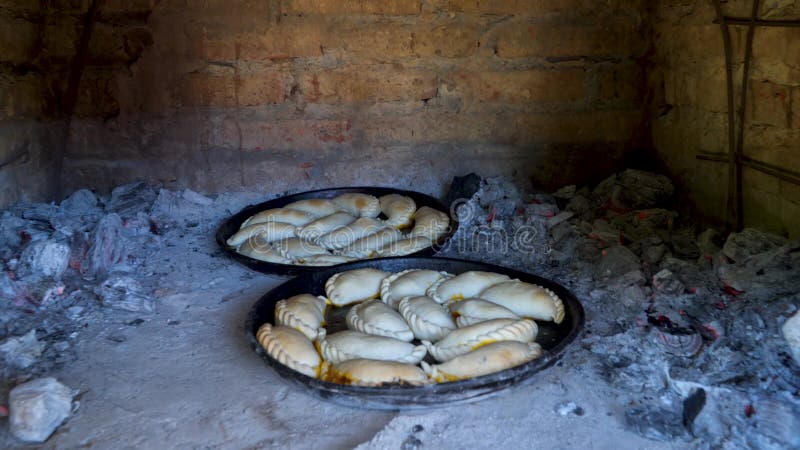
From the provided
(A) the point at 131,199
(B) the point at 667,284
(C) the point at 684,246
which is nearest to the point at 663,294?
(B) the point at 667,284

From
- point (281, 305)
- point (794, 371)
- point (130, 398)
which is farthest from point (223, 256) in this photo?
point (794, 371)

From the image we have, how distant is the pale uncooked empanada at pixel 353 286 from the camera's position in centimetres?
194

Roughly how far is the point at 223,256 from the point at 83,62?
3.86ft

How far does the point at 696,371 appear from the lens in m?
1.57

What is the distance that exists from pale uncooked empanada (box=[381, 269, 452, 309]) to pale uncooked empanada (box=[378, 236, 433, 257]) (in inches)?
10.9

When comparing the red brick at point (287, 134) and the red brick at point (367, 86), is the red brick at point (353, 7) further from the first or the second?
the red brick at point (287, 134)

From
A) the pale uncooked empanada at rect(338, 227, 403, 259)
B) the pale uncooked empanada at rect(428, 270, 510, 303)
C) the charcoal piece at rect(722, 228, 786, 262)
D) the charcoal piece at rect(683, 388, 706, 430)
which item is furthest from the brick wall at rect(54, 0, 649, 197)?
the charcoal piece at rect(683, 388, 706, 430)

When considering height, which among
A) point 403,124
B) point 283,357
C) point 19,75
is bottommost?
point 283,357

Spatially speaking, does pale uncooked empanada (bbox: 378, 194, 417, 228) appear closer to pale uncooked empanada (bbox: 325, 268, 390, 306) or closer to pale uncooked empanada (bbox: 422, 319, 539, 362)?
pale uncooked empanada (bbox: 325, 268, 390, 306)

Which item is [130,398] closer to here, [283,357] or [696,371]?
[283,357]

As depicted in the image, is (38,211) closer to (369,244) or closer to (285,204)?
(285,204)

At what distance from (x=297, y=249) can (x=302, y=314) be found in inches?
25.0

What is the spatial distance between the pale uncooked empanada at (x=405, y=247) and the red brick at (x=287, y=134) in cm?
83

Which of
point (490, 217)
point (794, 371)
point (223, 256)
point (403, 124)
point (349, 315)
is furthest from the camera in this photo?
point (403, 124)
